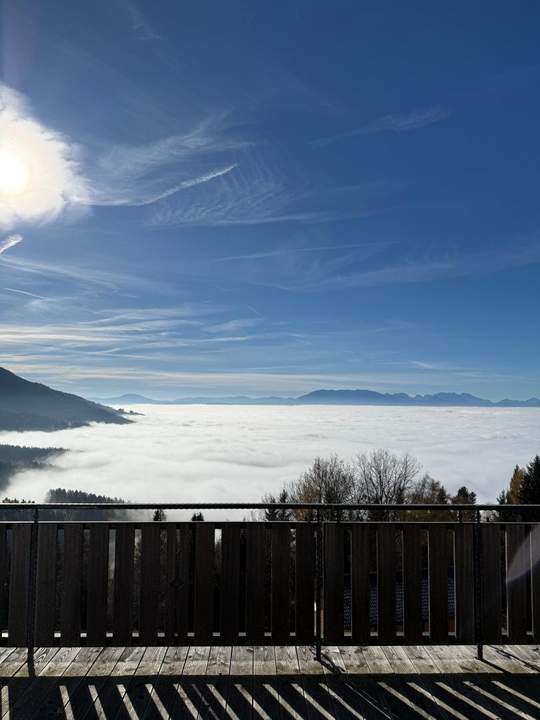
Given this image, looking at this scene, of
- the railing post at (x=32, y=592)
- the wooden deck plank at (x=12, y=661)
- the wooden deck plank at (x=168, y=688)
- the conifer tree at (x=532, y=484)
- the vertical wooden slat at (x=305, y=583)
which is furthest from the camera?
the conifer tree at (x=532, y=484)

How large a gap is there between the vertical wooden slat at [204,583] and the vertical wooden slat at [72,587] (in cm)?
78

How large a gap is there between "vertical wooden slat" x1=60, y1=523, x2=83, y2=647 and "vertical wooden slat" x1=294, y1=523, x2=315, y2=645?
4.77 ft

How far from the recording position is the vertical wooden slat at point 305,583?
11.6 ft

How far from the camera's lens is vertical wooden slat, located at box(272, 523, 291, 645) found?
354 cm

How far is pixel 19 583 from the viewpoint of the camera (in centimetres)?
350

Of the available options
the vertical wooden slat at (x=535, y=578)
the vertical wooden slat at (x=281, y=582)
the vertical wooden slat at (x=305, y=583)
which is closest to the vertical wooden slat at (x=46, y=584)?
the vertical wooden slat at (x=281, y=582)

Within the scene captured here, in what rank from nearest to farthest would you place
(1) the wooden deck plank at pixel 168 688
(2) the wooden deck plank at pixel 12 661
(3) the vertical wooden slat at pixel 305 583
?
1. (1) the wooden deck plank at pixel 168 688
2. (2) the wooden deck plank at pixel 12 661
3. (3) the vertical wooden slat at pixel 305 583

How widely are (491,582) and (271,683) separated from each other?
1641 mm

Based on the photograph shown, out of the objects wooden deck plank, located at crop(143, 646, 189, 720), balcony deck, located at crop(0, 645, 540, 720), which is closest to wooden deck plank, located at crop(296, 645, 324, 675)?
balcony deck, located at crop(0, 645, 540, 720)

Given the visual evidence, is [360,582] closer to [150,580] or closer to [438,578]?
[438,578]

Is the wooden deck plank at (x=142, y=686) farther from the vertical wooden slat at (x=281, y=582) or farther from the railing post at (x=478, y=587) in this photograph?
the railing post at (x=478, y=587)

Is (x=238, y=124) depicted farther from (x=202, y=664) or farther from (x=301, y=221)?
(x=202, y=664)

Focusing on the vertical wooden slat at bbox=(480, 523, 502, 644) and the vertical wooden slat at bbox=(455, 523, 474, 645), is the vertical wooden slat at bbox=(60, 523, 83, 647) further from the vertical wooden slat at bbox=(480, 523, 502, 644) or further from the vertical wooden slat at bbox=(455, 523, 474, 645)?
the vertical wooden slat at bbox=(480, 523, 502, 644)

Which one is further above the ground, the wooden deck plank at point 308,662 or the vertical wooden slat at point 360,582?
the vertical wooden slat at point 360,582
